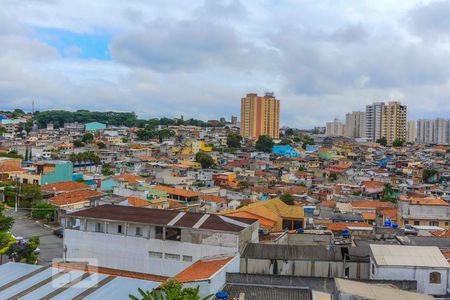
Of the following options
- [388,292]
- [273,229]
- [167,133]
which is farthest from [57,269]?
[167,133]

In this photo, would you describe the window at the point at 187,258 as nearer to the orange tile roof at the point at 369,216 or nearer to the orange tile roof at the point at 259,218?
the orange tile roof at the point at 259,218

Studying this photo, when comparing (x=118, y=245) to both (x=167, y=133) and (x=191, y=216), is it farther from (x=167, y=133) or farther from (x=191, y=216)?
(x=167, y=133)

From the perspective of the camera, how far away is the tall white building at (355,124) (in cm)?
11044

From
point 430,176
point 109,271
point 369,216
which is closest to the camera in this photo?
point 109,271

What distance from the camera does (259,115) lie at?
96062 mm

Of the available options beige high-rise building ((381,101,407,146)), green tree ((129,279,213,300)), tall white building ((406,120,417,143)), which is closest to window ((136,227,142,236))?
green tree ((129,279,213,300))

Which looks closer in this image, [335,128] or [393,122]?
[393,122]

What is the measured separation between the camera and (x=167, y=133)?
83250 millimetres

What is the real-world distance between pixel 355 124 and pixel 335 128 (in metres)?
10.4

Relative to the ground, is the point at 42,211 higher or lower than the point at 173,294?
lower

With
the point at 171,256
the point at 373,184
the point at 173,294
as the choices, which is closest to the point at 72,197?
the point at 171,256

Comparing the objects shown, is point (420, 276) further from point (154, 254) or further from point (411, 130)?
point (411, 130)

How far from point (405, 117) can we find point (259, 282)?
93.6 m

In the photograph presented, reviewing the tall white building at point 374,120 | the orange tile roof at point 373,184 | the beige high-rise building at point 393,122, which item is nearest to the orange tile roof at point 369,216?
the orange tile roof at point 373,184
